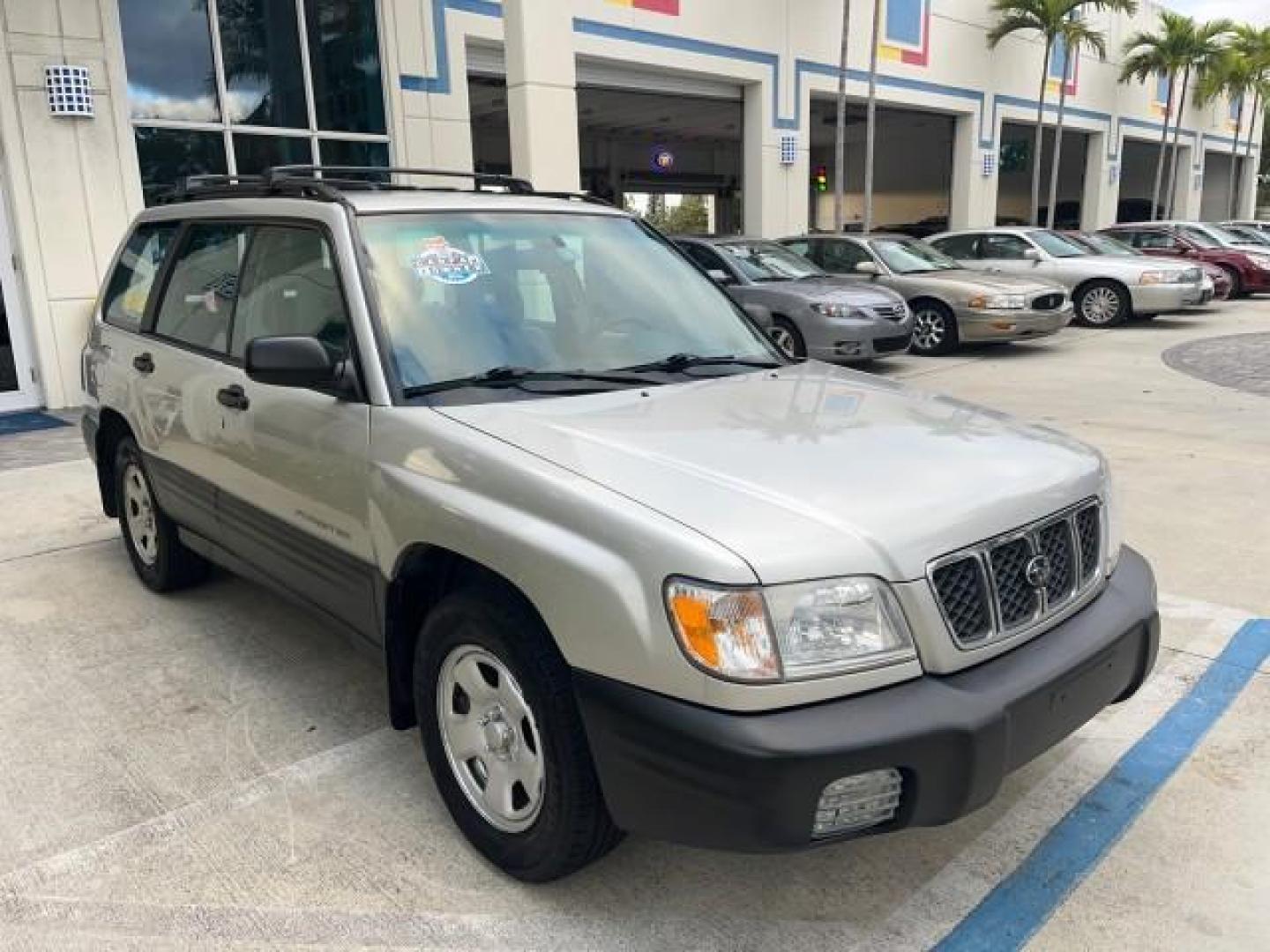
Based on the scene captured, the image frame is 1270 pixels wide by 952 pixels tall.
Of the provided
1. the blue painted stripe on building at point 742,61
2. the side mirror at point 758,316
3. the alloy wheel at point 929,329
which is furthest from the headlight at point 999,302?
the side mirror at point 758,316

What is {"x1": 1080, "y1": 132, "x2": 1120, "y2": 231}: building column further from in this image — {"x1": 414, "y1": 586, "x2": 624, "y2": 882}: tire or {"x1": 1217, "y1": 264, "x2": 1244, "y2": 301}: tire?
{"x1": 414, "y1": 586, "x2": 624, "y2": 882}: tire

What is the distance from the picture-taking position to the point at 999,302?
12.1m

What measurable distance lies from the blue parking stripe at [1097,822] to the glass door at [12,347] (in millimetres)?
10174

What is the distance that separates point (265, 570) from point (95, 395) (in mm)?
2005

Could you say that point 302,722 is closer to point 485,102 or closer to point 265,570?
point 265,570

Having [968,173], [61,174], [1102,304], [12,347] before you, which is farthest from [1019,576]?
[968,173]

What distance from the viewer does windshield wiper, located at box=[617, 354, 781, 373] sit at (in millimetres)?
3350

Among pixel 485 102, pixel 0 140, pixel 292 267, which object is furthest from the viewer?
pixel 485 102

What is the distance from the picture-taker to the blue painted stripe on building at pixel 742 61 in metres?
12.3

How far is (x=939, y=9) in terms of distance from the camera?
2064cm

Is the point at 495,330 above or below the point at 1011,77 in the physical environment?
below

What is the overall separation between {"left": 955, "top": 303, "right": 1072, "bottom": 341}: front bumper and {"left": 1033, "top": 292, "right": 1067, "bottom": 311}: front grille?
68 mm

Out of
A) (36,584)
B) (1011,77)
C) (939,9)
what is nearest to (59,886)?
(36,584)

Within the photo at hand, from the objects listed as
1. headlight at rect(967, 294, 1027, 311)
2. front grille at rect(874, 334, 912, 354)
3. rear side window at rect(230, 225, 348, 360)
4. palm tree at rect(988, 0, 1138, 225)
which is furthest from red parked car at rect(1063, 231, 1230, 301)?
rear side window at rect(230, 225, 348, 360)
